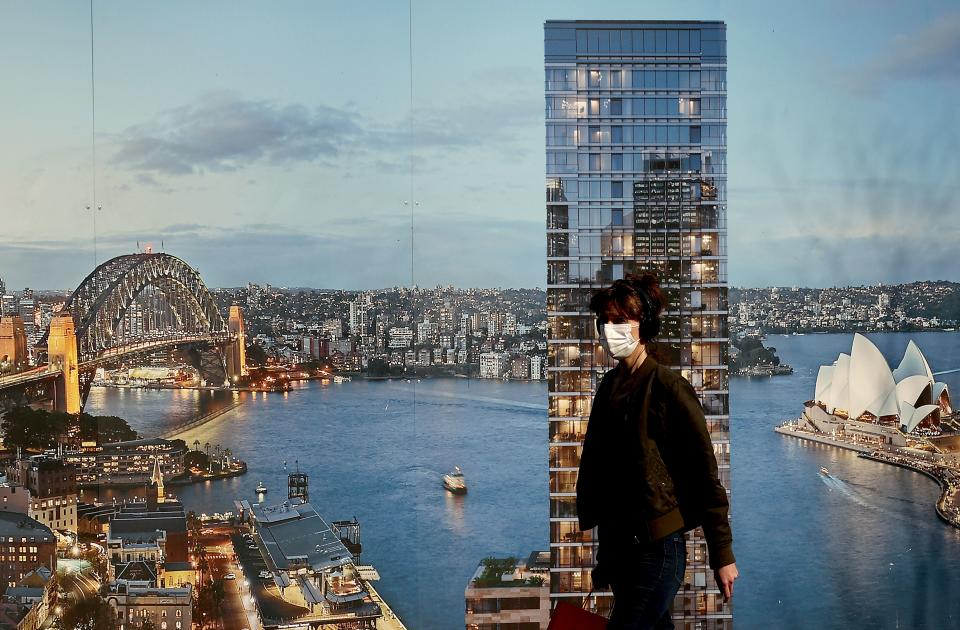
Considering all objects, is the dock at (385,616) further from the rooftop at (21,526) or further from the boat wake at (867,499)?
the boat wake at (867,499)

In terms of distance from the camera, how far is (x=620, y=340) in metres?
1.40

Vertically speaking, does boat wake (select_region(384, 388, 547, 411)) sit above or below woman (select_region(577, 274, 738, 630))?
below

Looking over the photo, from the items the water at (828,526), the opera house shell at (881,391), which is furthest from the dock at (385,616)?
the opera house shell at (881,391)

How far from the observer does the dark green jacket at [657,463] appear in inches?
50.9

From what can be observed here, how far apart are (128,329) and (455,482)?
2.05 metres

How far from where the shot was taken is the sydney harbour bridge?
11.0 ft

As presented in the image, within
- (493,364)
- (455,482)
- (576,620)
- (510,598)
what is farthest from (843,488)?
(576,620)

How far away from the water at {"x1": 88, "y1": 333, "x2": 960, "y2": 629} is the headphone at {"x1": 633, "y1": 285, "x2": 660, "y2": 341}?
2396 millimetres

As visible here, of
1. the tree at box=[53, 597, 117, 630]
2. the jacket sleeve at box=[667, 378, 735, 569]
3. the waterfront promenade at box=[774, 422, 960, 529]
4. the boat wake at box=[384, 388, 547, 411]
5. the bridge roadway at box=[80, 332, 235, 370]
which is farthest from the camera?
the waterfront promenade at box=[774, 422, 960, 529]

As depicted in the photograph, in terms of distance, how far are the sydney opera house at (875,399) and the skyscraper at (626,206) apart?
4121mm

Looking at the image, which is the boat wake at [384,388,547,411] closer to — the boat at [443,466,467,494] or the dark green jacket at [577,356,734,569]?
the boat at [443,466,467,494]

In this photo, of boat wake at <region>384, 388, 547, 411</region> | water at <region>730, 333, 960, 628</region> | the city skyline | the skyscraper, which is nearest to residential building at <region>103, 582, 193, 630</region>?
the city skyline

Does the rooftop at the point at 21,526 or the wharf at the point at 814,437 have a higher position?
the rooftop at the point at 21,526

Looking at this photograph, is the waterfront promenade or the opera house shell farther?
the opera house shell
